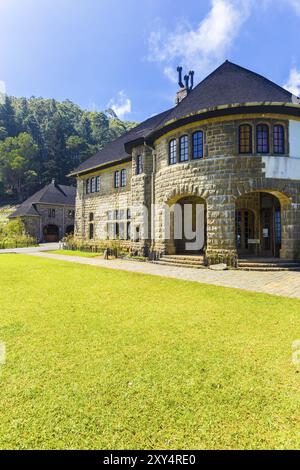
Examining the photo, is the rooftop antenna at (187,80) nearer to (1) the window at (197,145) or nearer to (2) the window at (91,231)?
(1) the window at (197,145)

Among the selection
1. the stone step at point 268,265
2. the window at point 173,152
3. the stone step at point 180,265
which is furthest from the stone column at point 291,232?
the window at point 173,152

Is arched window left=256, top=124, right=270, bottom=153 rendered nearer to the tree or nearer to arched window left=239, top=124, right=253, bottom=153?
arched window left=239, top=124, right=253, bottom=153

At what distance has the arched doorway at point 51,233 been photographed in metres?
41.5

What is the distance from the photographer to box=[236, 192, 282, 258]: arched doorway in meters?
14.6

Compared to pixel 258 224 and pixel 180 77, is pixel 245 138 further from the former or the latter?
pixel 180 77

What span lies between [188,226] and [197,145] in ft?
17.0

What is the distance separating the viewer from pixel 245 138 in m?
13.0

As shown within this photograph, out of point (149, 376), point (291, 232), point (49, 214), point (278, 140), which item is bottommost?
point (149, 376)

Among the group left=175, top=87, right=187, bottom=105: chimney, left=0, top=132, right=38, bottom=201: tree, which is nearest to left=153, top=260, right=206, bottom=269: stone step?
left=175, top=87, right=187, bottom=105: chimney

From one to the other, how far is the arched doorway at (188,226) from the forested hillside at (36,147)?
172 feet

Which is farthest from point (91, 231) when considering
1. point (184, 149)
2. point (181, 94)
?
point (181, 94)
